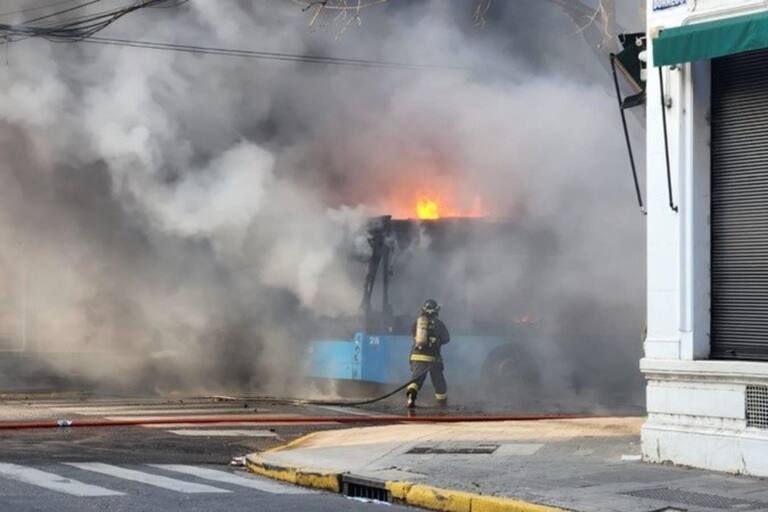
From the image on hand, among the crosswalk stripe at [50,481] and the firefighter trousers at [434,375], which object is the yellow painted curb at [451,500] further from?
the firefighter trousers at [434,375]

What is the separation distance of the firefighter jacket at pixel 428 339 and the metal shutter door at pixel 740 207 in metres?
7.70

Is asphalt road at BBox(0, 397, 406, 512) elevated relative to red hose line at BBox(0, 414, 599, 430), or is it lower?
lower

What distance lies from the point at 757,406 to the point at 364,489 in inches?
117

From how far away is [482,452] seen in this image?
445 inches

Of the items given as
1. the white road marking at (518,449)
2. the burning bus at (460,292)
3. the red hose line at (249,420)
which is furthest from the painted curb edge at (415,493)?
the burning bus at (460,292)

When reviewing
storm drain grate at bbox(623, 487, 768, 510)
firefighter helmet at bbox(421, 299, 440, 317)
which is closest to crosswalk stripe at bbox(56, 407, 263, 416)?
firefighter helmet at bbox(421, 299, 440, 317)

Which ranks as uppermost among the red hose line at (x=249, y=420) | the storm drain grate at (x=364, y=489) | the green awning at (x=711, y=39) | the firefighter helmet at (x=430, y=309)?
the green awning at (x=711, y=39)

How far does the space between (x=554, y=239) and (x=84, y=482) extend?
12.3m

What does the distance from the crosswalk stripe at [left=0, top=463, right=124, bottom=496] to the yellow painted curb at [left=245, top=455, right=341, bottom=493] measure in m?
1.64

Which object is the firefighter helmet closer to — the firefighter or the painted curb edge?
the firefighter

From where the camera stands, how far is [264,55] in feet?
78.0

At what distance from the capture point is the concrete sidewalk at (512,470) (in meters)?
8.75

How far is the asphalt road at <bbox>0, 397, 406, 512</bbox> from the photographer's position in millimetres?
8734

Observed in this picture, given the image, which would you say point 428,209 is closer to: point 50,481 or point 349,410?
point 349,410
